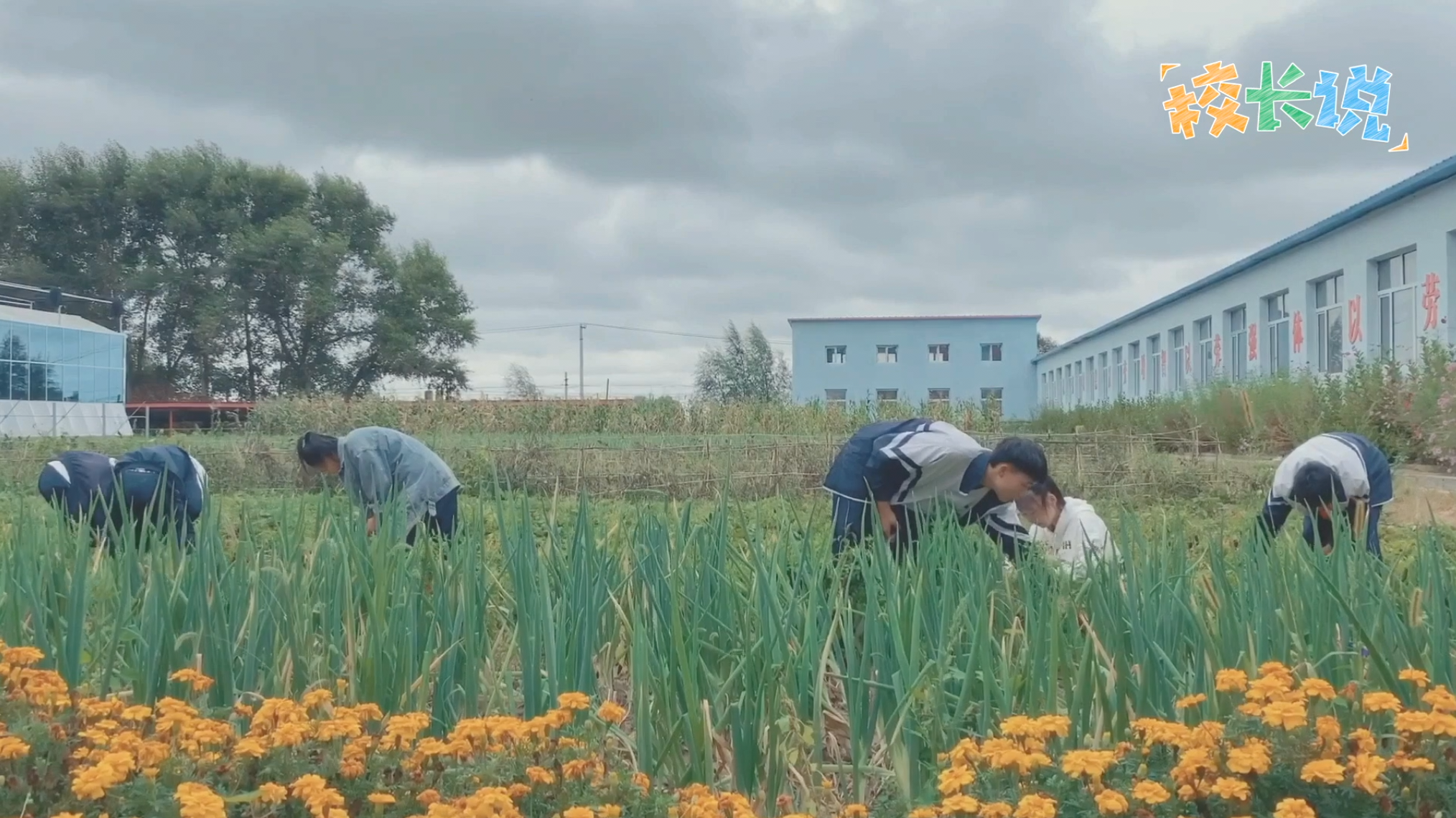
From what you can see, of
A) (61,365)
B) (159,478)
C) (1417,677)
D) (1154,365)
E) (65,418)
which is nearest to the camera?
(1417,677)

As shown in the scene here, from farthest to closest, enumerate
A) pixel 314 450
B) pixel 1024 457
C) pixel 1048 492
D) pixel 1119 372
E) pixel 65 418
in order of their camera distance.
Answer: pixel 1119 372
pixel 65 418
pixel 314 450
pixel 1048 492
pixel 1024 457

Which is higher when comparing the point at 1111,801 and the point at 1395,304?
the point at 1395,304

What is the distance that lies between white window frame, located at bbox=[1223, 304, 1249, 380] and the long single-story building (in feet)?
0.07

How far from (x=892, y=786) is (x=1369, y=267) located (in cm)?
1436

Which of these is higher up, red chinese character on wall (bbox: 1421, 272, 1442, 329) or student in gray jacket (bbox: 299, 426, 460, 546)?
red chinese character on wall (bbox: 1421, 272, 1442, 329)

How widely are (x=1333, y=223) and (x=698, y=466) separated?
9.18 meters

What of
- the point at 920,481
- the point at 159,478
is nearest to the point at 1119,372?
the point at 920,481

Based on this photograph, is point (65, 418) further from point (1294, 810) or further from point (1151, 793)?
point (1294, 810)

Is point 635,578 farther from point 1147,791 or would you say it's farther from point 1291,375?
point 1291,375

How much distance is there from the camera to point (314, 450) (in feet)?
15.8

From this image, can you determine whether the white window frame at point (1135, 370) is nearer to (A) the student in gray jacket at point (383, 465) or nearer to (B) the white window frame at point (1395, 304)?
(B) the white window frame at point (1395, 304)

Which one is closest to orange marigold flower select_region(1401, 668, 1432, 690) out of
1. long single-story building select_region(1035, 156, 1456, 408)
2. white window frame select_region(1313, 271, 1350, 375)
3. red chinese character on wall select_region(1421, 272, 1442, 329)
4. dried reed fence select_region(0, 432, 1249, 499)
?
dried reed fence select_region(0, 432, 1249, 499)

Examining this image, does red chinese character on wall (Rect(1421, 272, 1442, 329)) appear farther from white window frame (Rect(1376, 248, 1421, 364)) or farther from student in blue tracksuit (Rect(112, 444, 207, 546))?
student in blue tracksuit (Rect(112, 444, 207, 546))

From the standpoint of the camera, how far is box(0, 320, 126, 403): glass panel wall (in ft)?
84.2
